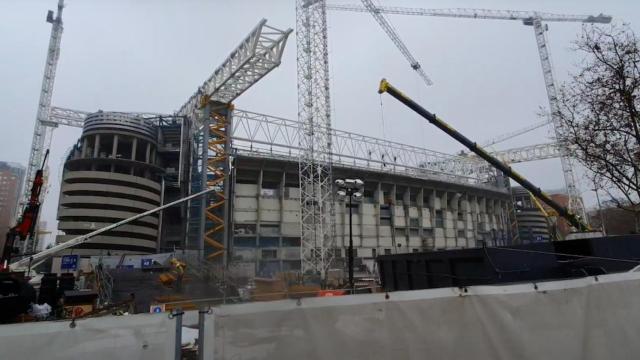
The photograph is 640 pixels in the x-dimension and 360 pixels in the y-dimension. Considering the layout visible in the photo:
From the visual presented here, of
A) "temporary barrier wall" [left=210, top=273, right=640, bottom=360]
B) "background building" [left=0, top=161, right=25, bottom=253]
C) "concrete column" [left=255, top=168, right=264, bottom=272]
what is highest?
"background building" [left=0, top=161, right=25, bottom=253]

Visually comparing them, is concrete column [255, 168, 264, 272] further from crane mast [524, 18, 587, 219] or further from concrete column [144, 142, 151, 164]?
crane mast [524, 18, 587, 219]

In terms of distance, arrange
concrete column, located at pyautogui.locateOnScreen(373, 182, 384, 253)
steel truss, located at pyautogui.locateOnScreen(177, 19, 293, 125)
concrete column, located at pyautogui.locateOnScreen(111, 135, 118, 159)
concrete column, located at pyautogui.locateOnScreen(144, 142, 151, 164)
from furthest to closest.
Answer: concrete column, located at pyautogui.locateOnScreen(144, 142, 151, 164)
concrete column, located at pyautogui.locateOnScreen(111, 135, 118, 159)
concrete column, located at pyautogui.locateOnScreen(373, 182, 384, 253)
steel truss, located at pyautogui.locateOnScreen(177, 19, 293, 125)

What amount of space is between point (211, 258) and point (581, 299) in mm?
41147

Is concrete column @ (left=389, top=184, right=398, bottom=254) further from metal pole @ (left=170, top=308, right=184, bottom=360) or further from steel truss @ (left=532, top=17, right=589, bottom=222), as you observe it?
metal pole @ (left=170, top=308, right=184, bottom=360)

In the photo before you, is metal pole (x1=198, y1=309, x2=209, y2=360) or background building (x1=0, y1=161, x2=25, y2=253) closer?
metal pole (x1=198, y1=309, x2=209, y2=360)

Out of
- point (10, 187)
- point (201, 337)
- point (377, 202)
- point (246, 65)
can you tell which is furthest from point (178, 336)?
point (10, 187)

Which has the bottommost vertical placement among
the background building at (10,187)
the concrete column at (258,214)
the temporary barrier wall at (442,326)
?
the temporary barrier wall at (442,326)

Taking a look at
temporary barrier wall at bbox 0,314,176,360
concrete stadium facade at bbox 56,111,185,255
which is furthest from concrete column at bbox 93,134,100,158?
temporary barrier wall at bbox 0,314,176,360

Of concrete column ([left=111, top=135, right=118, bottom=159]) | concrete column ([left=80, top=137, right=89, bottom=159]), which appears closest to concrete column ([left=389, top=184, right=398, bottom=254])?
concrete column ([left=111, top=135, right=118, bottom=159])

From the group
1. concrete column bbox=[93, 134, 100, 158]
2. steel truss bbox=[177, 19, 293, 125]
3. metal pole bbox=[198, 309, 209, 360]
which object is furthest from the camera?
concrete column bbox=[93, 134, 100, 158]

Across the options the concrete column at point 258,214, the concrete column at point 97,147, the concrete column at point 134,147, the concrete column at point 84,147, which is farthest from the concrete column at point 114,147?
the concrete column at point 258,214

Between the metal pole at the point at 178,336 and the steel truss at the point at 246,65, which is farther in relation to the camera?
the steel truss at the point at 246,65

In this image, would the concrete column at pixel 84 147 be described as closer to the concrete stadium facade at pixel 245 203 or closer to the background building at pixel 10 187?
the concrete stadium facade at pixel 245 203

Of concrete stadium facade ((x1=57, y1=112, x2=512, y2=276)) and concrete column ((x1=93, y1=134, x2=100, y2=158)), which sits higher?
concrete column ((x1=93, y1=134, x2=100, y2=158))
